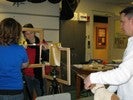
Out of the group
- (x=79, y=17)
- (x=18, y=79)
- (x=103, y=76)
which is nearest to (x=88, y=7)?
(x=79, y=17)

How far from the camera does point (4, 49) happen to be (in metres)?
2.46

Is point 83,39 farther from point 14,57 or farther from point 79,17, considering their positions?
point 14,57

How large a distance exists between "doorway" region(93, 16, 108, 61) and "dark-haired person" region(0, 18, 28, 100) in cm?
556

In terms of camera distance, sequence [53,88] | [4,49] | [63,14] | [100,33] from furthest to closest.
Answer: [100,33], [63,14], [53,88], [4,49]

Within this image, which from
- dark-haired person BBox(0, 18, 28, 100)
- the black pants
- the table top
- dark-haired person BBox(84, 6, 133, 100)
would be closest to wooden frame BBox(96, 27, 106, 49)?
the table top

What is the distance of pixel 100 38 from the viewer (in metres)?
8.19

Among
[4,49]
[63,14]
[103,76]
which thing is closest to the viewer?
[103,76]

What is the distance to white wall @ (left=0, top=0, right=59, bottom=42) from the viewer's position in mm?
5448

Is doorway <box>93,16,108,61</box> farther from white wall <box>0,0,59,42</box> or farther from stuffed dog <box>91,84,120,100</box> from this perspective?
stuffed dog <box>91,84,120,100</box>

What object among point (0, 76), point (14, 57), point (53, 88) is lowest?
point (53, 88)

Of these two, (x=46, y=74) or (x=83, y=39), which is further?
(x=83, y=39)

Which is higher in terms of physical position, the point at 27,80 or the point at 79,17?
the point at 79,17

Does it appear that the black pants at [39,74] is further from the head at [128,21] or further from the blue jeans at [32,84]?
the head at [128,21]

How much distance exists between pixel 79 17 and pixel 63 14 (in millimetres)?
853
